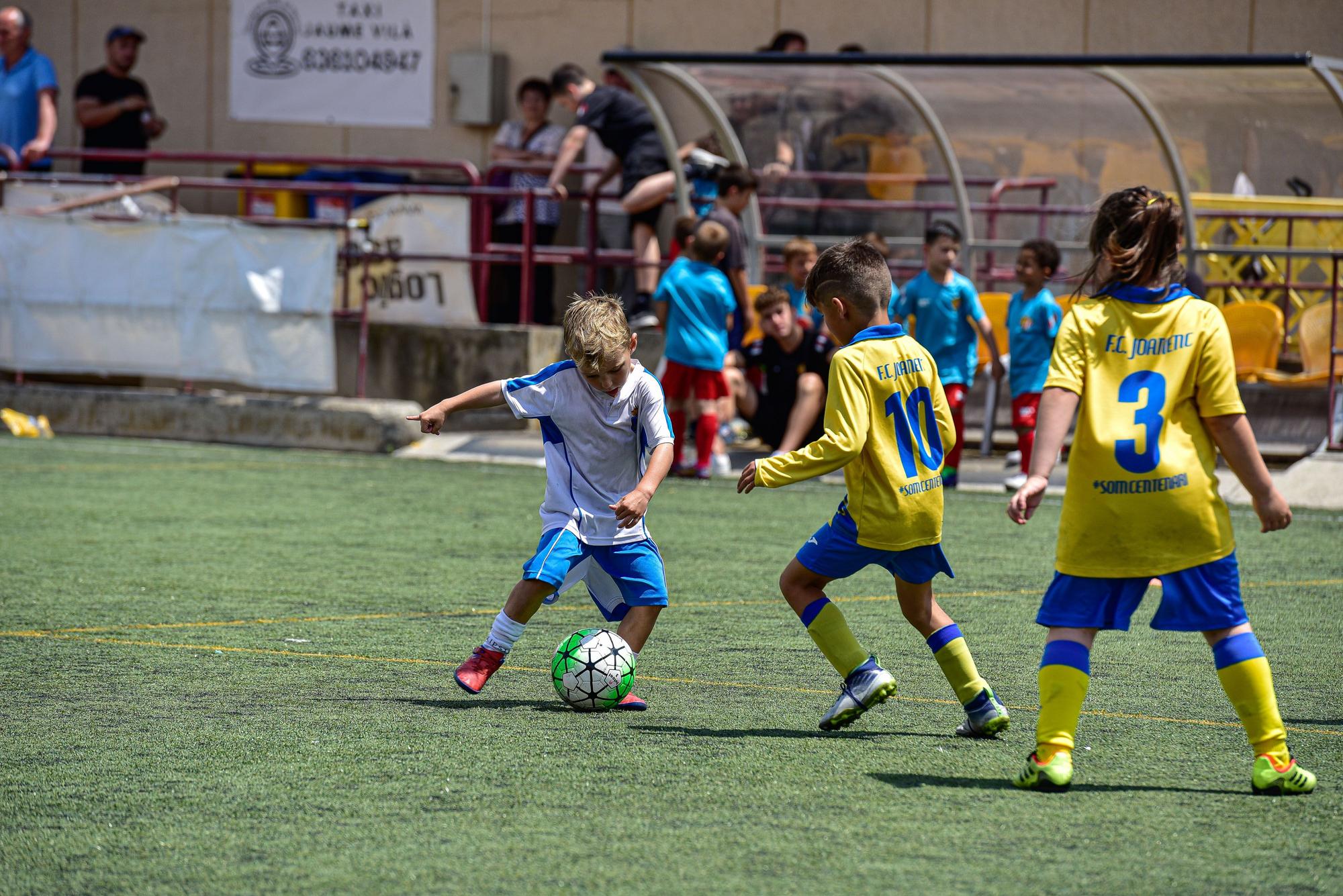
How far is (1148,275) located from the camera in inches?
168

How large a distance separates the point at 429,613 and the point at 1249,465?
3.43 meters

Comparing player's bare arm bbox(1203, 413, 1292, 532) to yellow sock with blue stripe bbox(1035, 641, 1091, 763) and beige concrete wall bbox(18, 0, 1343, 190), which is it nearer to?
yellow sock with blue stripe bbox(1035, 641, 1091, 763)

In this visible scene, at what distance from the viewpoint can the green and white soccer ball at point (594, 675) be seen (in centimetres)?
507

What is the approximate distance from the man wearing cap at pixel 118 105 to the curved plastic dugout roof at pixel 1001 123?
208 inches

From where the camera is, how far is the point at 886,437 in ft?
15.6

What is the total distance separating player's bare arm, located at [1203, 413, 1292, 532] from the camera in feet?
13.8

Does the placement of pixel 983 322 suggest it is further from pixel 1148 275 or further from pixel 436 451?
pixel 1148 275

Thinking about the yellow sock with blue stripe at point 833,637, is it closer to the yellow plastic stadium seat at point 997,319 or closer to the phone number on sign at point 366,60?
the yellow plastic stadium seat at point 997,319

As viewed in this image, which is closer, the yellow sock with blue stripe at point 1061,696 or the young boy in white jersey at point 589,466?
the yellow sock with blue stripe at point 1061,696

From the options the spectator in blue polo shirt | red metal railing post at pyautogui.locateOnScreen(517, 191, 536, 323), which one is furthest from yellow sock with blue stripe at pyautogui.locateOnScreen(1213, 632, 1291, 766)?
the spectator in blue polo shirt

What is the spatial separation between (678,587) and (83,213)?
8.28 m

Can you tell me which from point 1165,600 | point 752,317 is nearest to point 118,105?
point 752,317

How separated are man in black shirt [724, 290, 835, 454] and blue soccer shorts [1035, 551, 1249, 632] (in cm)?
684

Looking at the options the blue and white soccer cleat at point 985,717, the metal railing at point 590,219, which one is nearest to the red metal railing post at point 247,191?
the metal railing at point 590,219
